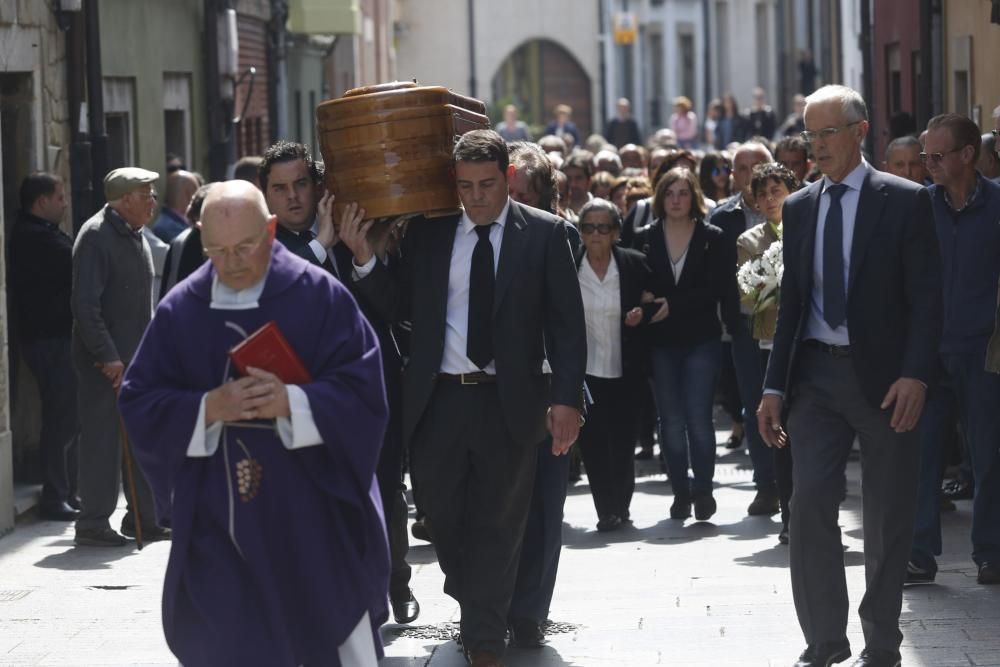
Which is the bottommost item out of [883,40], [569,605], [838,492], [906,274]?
[569,605]

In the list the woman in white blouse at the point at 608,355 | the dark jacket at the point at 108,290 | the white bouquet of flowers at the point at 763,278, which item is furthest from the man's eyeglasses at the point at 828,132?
the dark jacket at the point at 108,290

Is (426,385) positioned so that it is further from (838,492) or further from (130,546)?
(130,546)

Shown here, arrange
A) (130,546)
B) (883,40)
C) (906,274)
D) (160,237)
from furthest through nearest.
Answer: (883,40) → (160,237) → (130,546) → (906,274)

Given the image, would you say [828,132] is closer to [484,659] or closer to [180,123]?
[484,659]

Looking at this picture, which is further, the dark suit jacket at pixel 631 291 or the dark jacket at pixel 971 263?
the dark suit jacket at pixel 631 291

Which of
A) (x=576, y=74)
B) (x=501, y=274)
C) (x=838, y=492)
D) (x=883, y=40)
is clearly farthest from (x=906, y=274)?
(x=576, y=74)

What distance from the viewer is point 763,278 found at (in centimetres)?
1030

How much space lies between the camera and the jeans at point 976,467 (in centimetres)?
894

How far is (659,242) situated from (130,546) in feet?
10.8

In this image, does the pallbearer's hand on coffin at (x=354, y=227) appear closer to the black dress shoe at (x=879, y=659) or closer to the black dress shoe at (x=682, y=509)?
the black dress shoe at (x=879, y=659)

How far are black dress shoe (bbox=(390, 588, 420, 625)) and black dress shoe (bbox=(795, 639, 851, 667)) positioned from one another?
6.55ft

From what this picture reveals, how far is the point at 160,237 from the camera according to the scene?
1424 cm

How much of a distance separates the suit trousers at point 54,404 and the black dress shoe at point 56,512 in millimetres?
24

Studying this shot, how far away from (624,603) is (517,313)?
2028 mm
